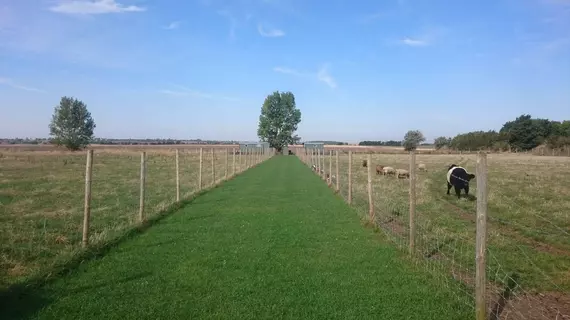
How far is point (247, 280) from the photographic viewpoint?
6004 millimetres

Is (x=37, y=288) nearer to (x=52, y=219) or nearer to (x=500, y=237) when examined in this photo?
(x=52, y=219)

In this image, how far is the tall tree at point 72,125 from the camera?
9750 centimetres

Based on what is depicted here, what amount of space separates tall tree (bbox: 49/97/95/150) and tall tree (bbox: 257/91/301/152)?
3863 centimetres

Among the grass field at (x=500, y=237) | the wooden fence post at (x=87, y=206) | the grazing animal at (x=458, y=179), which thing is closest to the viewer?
the grass field at (x=500, y=237)

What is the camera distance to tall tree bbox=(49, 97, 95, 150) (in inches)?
3839

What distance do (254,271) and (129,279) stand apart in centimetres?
169

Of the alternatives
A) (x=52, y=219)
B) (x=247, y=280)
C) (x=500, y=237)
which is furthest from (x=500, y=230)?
(x=52, y=219)

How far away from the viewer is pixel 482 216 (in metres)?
4.53

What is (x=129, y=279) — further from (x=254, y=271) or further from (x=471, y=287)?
(x=471, y=287)

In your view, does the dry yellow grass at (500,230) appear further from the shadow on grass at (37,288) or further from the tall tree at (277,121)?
the tall tree at (277,121)

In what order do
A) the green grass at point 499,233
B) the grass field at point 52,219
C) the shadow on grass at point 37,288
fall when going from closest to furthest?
the shadow on grass at point 37,288
the green grass at point 499,233
the grass field at point 52,219

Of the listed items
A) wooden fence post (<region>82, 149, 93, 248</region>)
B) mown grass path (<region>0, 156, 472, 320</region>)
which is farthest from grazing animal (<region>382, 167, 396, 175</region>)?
wooden fence post (<region>82, 149, 93, 248</region>)

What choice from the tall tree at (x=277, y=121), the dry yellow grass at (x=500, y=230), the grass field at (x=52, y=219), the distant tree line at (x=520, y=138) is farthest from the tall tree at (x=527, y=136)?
the grass field at (x=52, y=219)

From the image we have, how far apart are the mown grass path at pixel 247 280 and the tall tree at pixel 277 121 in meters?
94.1
